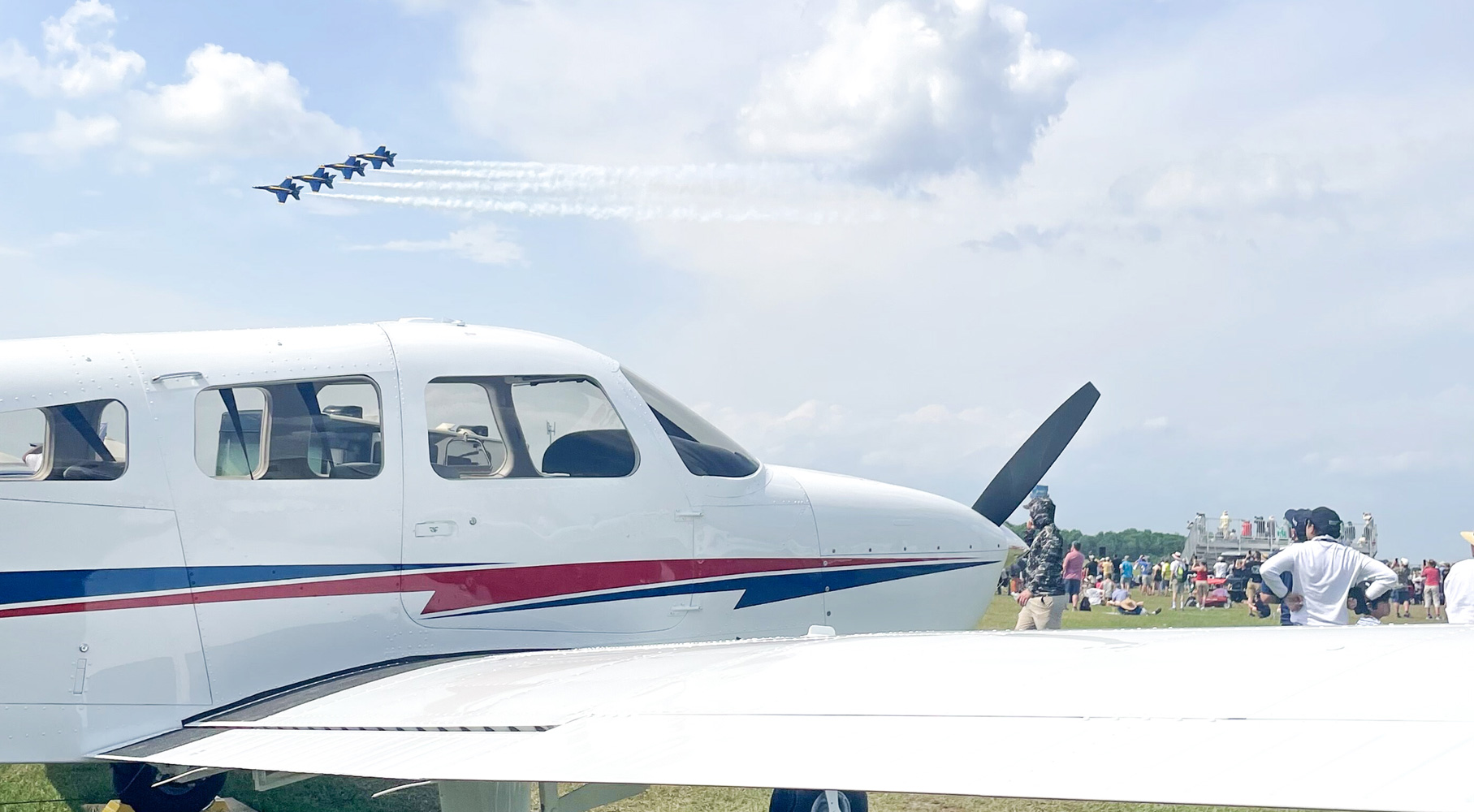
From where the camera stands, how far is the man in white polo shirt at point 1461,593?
7027mm

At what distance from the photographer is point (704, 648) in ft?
16.9

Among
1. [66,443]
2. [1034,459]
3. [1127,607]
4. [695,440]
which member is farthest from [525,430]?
[1127,607]

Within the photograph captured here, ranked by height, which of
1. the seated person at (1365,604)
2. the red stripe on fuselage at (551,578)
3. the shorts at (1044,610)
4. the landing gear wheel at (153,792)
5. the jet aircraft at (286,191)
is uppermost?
the jet aircraft at (286,191)

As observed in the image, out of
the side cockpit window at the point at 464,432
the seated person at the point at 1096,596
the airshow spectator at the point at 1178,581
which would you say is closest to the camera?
the side cockpit window at the point at 464,432

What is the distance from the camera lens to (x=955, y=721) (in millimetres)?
3307

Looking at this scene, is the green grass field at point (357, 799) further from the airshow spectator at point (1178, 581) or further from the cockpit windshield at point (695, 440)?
the airshow spectator at point (1178, 581)

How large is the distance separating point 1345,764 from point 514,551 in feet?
12.7

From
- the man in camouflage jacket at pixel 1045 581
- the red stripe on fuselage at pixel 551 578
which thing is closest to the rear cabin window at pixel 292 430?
the red stripe on fuselage at pixel 551 578

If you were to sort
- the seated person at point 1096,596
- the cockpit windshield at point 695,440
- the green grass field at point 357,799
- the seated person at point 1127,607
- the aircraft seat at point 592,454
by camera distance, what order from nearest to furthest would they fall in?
the aircraft seat at point 592,454 < the cockpit windshield at point 695,440 < the green grass field at point 357,799 < the seated person at point 1127,607 < the seated person at point 1096,596

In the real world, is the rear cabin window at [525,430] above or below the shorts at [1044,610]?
above

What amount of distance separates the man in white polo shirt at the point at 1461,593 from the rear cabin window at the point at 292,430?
6225mm

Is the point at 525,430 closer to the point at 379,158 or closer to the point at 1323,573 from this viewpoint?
the point at 1323,573

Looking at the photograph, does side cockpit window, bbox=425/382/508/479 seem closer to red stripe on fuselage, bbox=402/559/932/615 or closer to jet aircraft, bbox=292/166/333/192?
red stripe on fuselage, bbox=402/559/932/615

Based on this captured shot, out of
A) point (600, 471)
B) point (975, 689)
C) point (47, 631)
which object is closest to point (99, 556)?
point (47, 631)
